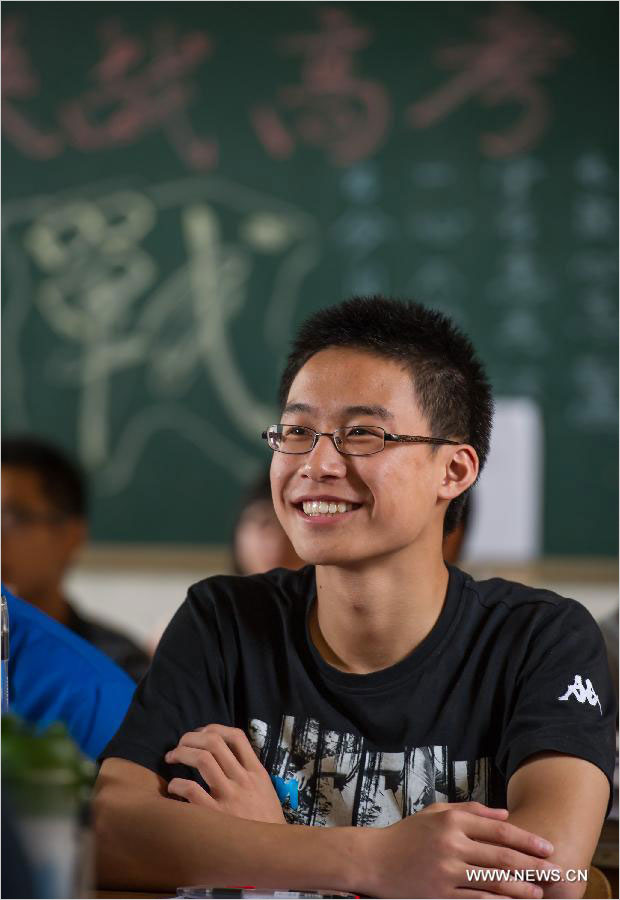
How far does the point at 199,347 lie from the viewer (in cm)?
386

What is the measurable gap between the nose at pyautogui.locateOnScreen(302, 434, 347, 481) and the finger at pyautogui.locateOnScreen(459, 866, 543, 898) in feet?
1.57

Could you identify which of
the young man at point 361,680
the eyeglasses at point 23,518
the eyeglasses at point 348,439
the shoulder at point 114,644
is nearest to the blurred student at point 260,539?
the shoulder at point 114,644

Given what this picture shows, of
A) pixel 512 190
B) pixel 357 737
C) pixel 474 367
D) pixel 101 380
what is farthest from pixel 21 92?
pixel 357 737

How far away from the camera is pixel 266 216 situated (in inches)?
150

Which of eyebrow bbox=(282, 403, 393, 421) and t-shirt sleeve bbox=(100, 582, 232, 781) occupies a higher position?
eyebrow bbox=(282, 403, 393, 421)

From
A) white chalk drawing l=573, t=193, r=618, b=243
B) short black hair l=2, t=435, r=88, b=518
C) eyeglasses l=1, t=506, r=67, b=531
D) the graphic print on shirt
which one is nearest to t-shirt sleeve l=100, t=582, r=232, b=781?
the graphic print on shirt

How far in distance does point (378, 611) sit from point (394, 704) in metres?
0.12

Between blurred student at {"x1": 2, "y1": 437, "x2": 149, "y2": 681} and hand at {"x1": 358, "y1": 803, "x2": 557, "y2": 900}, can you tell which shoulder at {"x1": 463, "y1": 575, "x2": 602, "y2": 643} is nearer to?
hand at {"x1": 358, "y1": 803, "x2": 557, "y2": 900}

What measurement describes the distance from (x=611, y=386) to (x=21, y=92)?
7.36 ft

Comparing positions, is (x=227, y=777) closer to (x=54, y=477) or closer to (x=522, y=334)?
(x=54, y=477)

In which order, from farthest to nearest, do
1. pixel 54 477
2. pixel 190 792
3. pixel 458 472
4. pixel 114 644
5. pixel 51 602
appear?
1. pixel 54 477
2. pixel 51 602
3. pixel 114 644
4. pixel 458 472
5. pixel 190 792

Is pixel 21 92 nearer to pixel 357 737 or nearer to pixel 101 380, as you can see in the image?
pixel 101 380

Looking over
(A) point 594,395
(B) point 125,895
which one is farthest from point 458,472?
(A) point 594,395

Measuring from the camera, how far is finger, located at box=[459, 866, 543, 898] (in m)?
1.15
